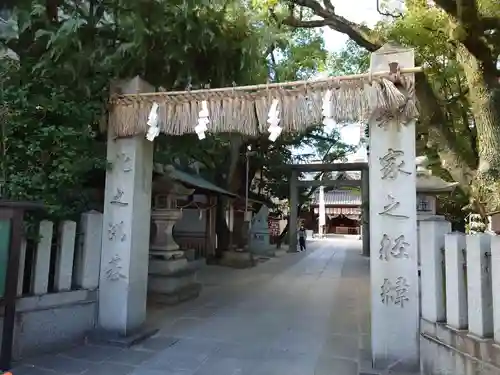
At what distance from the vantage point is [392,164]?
14.2ft

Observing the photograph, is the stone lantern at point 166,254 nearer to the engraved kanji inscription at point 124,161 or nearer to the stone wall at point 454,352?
the engraved kanji inscription at point 124,161

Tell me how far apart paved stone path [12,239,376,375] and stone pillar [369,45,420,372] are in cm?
48

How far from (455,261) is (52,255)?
183 inches

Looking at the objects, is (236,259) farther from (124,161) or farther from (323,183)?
(124,161)

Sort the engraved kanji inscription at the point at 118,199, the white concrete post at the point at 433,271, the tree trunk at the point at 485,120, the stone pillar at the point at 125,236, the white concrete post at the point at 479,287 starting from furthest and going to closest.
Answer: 1. the tree trunk at the point at 485,120
2. the engraved kanji inscription at the point at 118,199
3. the stone pillar at the point at 125,236
4. the white concrete post at the point at 433,271
5. the white concrete post at the point at 479,287

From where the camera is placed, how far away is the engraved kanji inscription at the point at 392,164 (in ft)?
14.1

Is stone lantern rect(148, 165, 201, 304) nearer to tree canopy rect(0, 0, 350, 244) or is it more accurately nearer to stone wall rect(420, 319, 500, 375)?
tree canopy rect(0, 0, 350, 244)

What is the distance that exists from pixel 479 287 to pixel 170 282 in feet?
18.4

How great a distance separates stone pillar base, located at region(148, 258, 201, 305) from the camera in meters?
7.49

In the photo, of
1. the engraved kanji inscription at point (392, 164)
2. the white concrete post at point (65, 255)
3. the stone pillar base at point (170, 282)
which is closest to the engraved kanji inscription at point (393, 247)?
the engraved kanji inscription at point (392, 164)

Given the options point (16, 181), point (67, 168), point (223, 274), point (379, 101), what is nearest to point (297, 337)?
point (379, 101)

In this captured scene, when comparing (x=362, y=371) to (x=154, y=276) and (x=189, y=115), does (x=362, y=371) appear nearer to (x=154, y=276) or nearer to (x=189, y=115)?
(x=189, y=115)

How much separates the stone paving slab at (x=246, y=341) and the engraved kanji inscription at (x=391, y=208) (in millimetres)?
1650

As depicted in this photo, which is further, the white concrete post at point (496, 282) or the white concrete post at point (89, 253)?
the white concrete post at point (89, 253)
